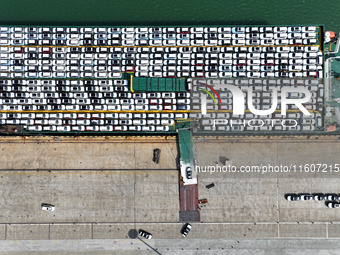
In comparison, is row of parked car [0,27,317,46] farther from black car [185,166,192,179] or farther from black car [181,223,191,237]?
black car [181,223,191,237]

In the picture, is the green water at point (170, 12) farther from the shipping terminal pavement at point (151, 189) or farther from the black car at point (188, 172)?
the black car at point (188, 172)

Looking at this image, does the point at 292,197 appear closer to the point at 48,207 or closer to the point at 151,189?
the point at 151,189

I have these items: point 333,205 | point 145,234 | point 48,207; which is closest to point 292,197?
point 333,205

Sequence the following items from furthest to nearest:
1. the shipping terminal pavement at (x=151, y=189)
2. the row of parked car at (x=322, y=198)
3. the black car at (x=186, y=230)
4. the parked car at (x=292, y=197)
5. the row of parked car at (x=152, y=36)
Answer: the row of parked car at (x=152, y=36), the shipping terminal pavement at (x=151, y=189), the parked car at (x=292, y=197), the row of parked car at (x=322, y=198), the black car at (x=186, y=230)

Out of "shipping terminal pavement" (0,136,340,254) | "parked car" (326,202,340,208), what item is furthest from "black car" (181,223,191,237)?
"parked car" (326,202,340,208)

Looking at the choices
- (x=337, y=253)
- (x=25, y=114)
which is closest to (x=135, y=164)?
(x=25, y=114)

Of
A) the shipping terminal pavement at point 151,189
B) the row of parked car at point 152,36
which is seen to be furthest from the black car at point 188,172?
the row of parked car at point 152,36
